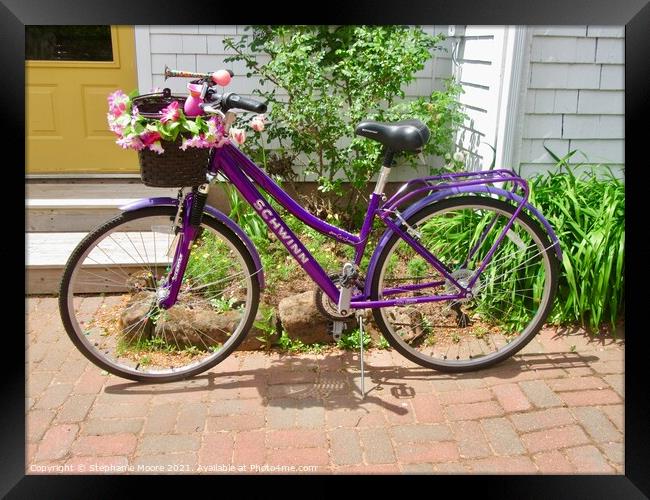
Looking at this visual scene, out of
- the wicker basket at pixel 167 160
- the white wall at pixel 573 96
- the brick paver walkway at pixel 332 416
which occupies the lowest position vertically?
the brick paver walkway at pixel 332 416

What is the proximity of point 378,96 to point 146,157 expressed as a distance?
199 centimetres

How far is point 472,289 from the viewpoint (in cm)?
302

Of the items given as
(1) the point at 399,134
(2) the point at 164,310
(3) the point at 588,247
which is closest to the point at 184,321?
(2) the point at 164,310

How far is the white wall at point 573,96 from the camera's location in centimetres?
387

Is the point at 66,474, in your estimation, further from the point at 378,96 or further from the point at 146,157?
the point at 378,96

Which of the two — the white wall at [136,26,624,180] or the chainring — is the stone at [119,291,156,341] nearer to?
the chainring

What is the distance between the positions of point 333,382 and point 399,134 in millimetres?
1259

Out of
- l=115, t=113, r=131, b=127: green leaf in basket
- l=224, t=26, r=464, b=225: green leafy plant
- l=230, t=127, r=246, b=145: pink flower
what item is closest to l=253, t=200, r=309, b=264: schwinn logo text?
l=230, t=127, r=246, b=145: pink flower

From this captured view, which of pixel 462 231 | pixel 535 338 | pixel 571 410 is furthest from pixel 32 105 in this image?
pixel 571 410

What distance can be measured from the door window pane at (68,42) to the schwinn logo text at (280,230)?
2.74 meters

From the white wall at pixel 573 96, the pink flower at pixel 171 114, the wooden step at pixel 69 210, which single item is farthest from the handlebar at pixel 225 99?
the white wall at pixel 573 96

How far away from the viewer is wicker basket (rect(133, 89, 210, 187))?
256 cm

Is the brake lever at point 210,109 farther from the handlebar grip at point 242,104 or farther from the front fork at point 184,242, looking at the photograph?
the front fork at point 184,242
